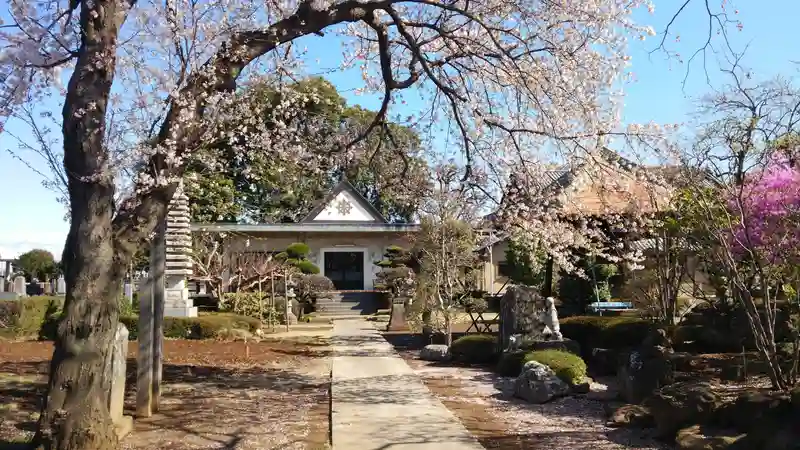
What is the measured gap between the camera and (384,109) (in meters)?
10.0

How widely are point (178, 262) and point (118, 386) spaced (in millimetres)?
9969

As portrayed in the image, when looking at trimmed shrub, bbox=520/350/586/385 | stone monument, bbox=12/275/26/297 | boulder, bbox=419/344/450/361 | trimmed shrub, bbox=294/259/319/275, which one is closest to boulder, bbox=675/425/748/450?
trimmed shrub, bbox=520/350/586/385

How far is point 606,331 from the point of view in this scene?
12594 mm

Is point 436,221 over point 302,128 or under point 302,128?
under

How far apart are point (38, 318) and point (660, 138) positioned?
47.4 feet

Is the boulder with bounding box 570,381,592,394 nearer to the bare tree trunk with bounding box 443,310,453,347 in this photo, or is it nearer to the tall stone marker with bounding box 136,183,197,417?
the tall stone marker with bounding box 136,183,197,417

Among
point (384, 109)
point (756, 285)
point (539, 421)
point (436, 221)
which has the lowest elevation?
point (539, 421)

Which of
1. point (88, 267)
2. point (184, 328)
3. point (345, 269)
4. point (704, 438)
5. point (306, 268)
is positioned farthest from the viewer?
point (345, 269)

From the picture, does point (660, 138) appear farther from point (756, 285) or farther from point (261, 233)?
point (261, 233)

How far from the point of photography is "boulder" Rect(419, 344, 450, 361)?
13922mm

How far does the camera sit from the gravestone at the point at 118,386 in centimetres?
704

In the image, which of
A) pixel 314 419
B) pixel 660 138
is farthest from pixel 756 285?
pixel 314 419

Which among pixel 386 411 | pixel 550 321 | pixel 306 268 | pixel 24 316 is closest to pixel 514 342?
pixel 550 321

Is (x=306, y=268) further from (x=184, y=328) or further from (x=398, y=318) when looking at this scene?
(x=184, y=328)
